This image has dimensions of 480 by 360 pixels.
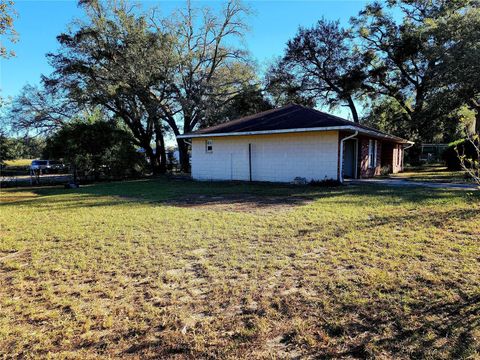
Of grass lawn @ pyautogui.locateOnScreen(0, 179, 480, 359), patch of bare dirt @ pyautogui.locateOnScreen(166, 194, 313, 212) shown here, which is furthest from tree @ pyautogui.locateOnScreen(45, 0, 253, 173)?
grass lawn @ pyautogui.locateOnScreen(0, 179, 480, 359)

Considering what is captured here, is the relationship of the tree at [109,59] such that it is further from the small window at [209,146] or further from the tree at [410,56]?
the tree at [410,56]

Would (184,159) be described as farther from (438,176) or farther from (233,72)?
(438,176)

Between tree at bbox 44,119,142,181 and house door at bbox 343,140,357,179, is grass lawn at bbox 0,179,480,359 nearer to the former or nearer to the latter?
house door at bbox 343,140,357,179

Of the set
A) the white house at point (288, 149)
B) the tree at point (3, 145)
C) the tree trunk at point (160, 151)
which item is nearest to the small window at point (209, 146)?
the white house at point (288, 149)

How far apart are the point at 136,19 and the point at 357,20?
17.2 meters

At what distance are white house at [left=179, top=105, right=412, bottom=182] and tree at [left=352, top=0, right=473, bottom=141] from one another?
6.86 meters

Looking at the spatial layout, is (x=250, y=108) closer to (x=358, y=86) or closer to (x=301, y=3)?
(x=358, y=86)

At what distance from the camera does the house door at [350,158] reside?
15.7 metres

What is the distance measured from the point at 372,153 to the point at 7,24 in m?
16.1

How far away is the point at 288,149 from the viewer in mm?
14344

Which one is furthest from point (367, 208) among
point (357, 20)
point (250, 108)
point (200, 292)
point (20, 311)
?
point (357, 20)

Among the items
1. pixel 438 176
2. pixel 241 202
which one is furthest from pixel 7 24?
pixel 438 176

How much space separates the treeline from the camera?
782 inches

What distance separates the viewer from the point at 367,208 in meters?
7.60
